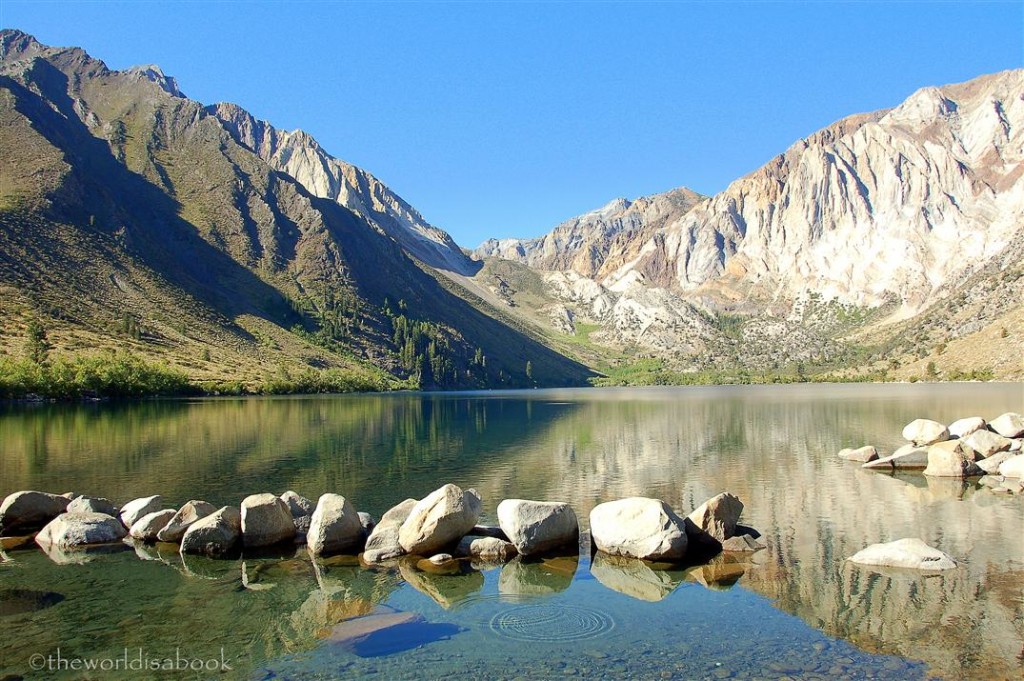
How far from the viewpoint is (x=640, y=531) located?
26969 millimetres

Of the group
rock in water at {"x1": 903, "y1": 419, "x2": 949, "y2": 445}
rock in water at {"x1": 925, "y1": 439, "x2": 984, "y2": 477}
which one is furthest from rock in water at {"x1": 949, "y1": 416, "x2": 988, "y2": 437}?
rock in water at {"x1": 925, "y1": 439, "x2": 984, "y2": 477}

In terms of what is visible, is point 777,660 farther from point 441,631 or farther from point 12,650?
point 12,650

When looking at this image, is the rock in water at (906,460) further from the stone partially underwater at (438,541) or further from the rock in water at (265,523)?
the rock in water at (265,523)

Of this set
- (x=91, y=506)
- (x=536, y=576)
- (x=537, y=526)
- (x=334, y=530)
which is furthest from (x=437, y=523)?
(x=91, y=506)

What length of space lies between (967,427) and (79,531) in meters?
61.2

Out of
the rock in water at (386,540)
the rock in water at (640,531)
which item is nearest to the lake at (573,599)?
the rock in water at (640,531)

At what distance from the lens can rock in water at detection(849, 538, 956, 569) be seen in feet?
80.4

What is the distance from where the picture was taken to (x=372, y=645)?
18.0m

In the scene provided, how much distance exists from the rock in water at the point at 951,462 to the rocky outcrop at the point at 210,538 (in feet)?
144

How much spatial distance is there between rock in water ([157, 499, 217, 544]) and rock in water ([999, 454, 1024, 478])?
47.0m

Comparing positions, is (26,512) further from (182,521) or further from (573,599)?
(573,599)

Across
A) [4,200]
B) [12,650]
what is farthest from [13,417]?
[4,200]

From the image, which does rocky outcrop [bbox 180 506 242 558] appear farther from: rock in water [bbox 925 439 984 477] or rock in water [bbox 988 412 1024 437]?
rock in water [bbox 988 412 1024 437]

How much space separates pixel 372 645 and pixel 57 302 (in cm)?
18595
